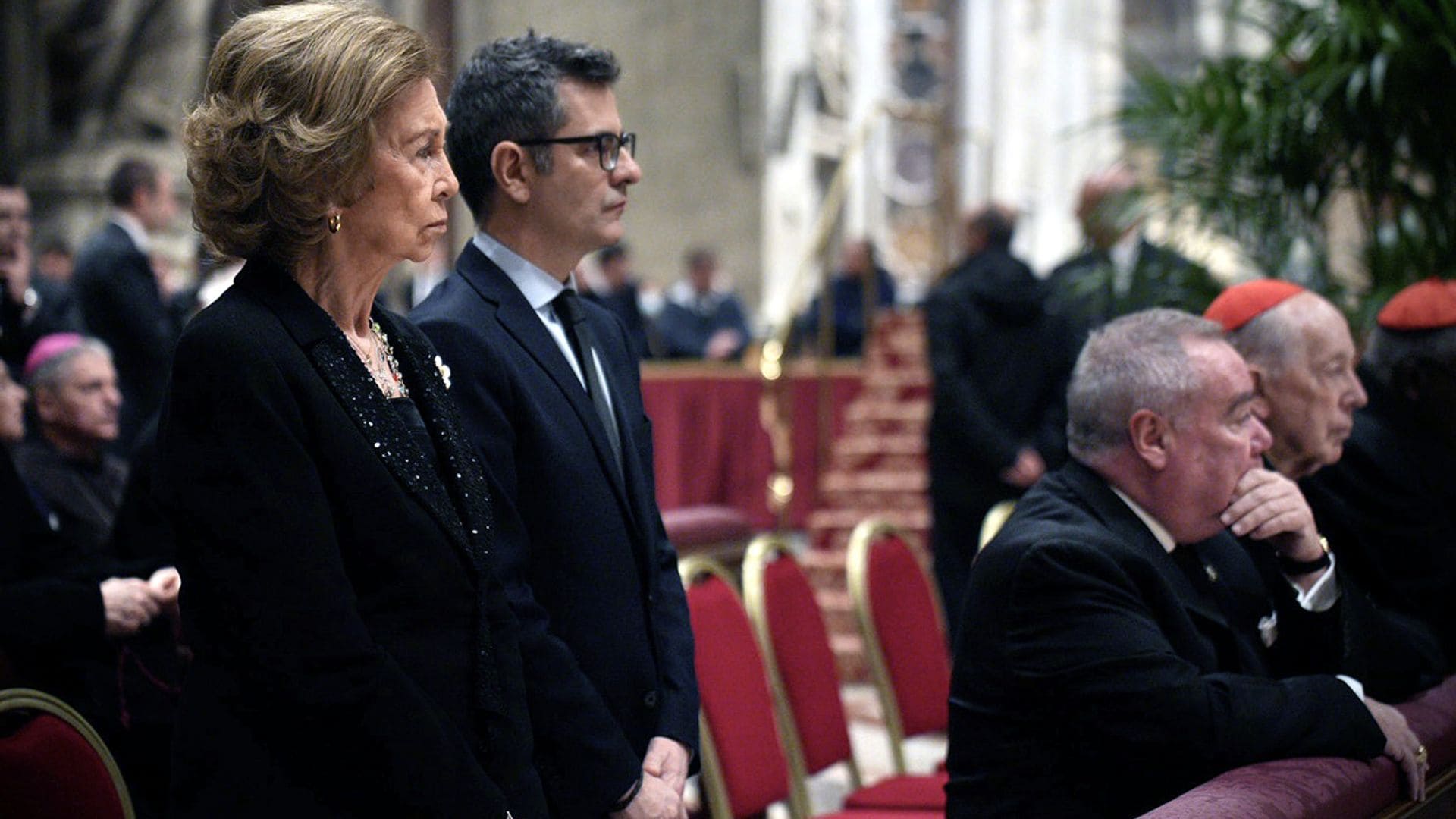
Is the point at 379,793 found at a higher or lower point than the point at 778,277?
higher

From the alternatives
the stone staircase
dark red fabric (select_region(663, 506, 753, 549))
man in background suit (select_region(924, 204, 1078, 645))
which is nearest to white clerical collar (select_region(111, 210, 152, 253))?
dark red fabric (select_region(663, 506, 753, 549))

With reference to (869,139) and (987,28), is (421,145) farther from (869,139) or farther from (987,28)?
(987,28)

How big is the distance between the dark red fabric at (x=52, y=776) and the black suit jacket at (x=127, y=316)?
12.9ft

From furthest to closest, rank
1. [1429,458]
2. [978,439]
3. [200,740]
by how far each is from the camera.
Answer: [978,439] < [1429,458] < [200,740]

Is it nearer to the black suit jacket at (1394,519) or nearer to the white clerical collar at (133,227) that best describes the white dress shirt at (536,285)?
the black suit jacket at (1394,519)

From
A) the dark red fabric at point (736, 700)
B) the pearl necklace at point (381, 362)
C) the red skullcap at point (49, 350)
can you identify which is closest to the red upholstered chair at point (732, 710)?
the dark red fabric at point (736, 700)

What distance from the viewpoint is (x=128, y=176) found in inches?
233

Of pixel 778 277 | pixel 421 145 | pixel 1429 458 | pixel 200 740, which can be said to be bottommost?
pixel 778 277

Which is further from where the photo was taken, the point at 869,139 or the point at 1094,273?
the point at 869,139

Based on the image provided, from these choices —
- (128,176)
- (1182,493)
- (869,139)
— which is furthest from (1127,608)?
(869,139)

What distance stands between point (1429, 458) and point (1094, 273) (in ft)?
4.91

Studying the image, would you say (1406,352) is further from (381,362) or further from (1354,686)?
(381,362)

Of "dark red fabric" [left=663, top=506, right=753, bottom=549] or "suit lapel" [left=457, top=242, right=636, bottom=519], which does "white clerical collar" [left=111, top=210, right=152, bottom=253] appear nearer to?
"dark red fabric" [left=663, top=506, right=753, bottom=549]

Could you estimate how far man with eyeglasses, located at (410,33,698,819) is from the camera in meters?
2.13
